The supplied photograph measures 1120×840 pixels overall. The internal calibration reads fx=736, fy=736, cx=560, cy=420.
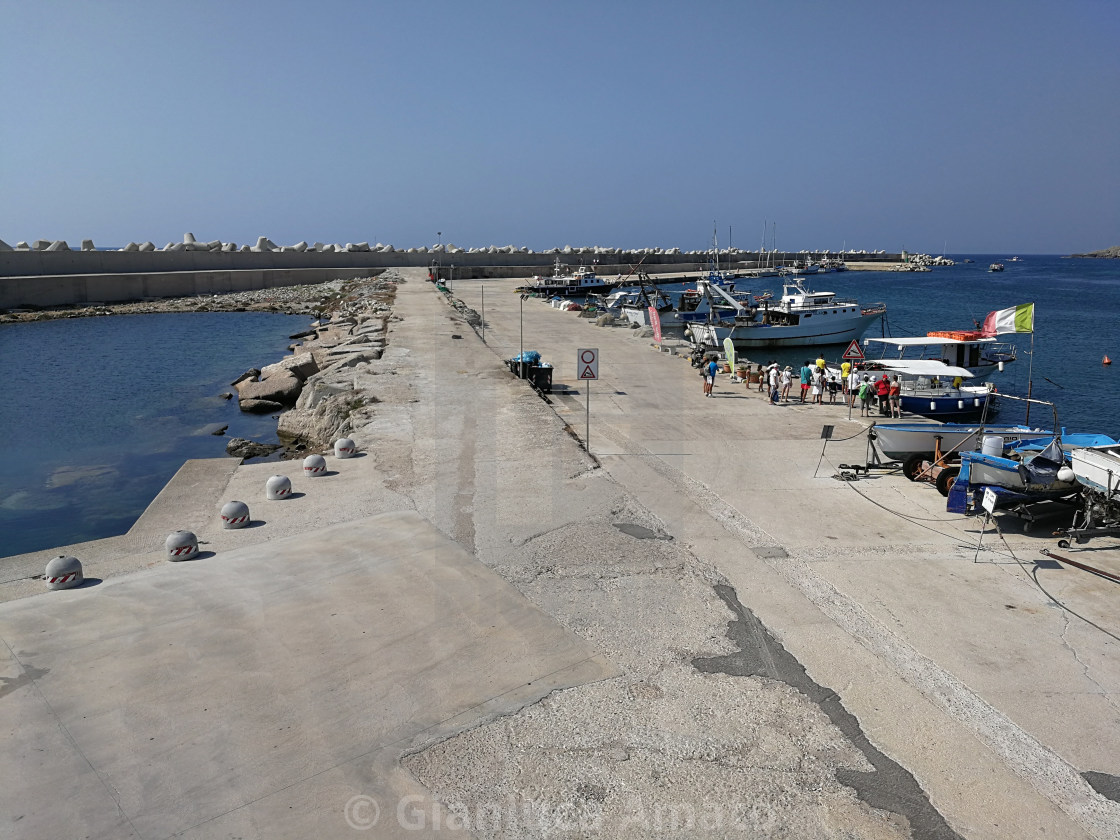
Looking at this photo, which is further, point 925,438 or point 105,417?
point 105,417

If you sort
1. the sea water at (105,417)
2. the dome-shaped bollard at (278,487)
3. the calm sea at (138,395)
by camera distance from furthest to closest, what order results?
the calm sea at (138,395)
the sea water at (105,417)
the dome-shaped bollard at (278,487)

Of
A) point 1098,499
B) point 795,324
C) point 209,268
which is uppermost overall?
point 209,268

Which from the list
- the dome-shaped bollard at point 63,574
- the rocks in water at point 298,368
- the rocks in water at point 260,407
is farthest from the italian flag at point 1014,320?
the rocks in water at point 298,368

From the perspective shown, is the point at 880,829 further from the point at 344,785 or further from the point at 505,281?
the point at 505,281

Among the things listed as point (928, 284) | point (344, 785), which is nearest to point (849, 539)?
point (344, 785)

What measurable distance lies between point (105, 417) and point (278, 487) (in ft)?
62.9

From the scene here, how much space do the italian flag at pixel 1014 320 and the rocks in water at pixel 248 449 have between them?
20.1 m

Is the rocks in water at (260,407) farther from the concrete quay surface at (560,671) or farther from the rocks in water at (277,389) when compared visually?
the concrete quay surface at (560,671)

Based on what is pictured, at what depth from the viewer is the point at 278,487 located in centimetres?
1318

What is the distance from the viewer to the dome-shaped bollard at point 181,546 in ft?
34.1

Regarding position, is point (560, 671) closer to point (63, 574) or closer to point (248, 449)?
point (63, 574)

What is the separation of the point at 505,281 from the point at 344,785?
89760mm

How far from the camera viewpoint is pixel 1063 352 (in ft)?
162

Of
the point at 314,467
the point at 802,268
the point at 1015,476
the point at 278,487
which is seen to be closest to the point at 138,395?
the point at 314,467
